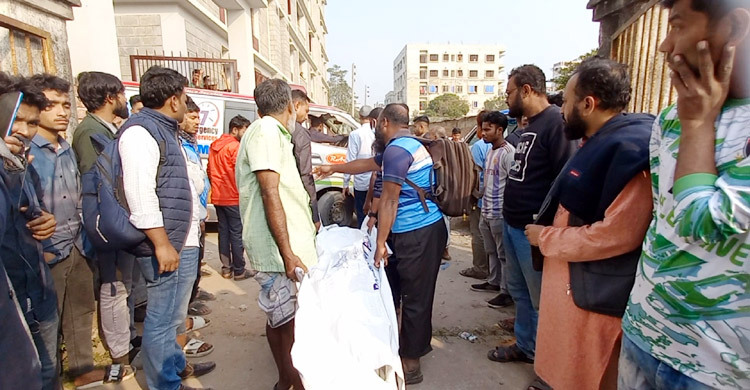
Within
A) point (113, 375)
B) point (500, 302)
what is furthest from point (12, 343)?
point (500, 302)

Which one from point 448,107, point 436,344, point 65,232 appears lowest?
point 436,344

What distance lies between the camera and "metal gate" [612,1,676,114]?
256 cm

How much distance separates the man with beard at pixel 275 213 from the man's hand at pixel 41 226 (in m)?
0.96

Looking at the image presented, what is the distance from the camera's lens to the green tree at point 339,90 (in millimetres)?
50844

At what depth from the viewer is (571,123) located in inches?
71.5

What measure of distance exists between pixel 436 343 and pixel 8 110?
2.98m

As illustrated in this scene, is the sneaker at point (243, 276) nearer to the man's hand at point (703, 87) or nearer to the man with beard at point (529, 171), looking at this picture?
the man with beard at point (529, 171)

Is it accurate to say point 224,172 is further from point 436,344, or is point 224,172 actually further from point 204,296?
point 436,344

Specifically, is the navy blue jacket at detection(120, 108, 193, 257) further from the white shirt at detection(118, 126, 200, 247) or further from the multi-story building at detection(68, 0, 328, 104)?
the multi-story building at detection(68, 0, 328, 104)

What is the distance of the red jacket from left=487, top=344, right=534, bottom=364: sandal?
9.95 ft

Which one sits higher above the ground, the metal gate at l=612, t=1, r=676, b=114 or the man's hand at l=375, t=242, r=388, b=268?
the metal gate at l=612, t=1, r=676, b=114

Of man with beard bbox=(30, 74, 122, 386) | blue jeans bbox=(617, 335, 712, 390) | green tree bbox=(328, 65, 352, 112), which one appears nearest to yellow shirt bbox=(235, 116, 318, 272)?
man with beard bbox=(30, 74, 122, 386)

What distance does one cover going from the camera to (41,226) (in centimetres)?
195

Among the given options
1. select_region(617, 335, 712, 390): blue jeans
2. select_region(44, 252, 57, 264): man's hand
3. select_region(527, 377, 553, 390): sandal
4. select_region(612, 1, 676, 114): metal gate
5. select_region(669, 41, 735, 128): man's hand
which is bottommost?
select_region(527, 377, 553, 390): sandal
